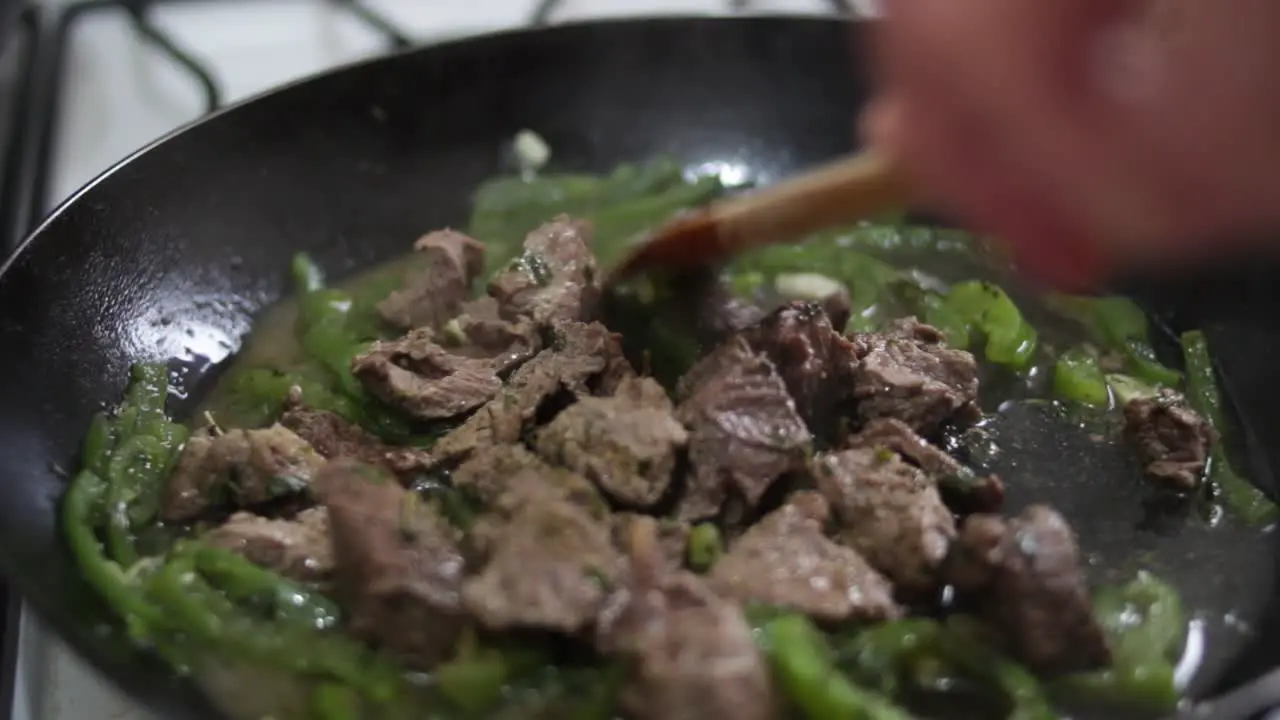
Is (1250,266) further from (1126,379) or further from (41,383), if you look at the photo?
(41,383)

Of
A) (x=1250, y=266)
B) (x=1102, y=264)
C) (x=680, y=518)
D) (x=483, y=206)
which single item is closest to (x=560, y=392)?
(x=680, y=518)

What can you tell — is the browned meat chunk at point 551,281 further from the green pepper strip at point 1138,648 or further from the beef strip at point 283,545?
the green pepper strip at point 1138,648

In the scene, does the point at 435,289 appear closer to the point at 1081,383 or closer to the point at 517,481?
the point at 517,481

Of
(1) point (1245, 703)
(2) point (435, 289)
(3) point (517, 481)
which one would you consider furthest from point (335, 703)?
(1) point (1245, 703)

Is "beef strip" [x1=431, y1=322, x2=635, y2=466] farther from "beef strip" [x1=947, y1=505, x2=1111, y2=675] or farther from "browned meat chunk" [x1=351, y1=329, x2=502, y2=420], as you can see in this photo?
"beef strip" [x1=947, y1=505, x2=1111, y2=675]

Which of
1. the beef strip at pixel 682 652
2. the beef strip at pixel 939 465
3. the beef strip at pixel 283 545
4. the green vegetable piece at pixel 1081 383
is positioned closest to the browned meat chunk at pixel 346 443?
the beef strip at pixel 283 545
